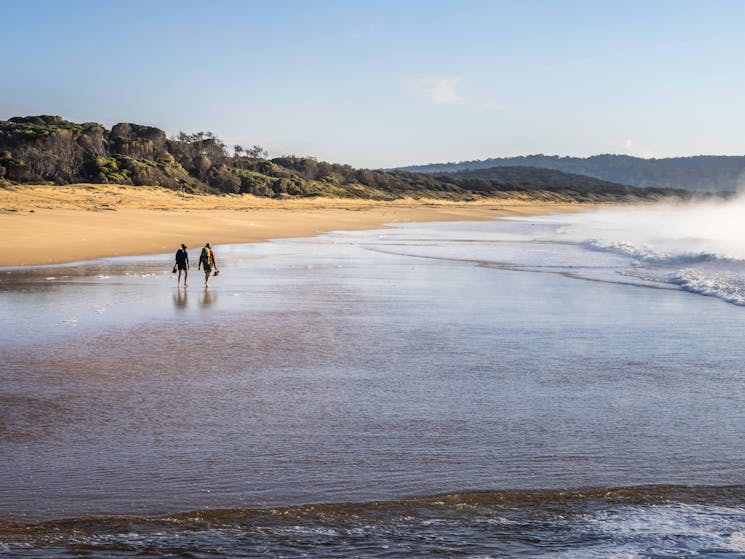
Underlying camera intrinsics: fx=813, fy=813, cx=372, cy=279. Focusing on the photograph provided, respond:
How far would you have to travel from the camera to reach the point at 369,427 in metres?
7.59

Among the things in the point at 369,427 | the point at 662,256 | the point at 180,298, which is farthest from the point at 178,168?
the point at 369,427

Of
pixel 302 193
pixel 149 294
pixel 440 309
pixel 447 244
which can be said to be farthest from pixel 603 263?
pixel 302 193

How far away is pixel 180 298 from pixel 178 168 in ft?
196

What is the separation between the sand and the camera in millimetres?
28625

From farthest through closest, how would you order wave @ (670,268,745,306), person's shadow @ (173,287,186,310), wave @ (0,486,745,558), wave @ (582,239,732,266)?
wave @ (582,239,732,266)
wave @ (670,268,745,306)
person's shadow @ (173,287,186,310)
wave @ (0,486,745,558)

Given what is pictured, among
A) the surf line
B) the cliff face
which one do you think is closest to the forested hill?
the cliff face

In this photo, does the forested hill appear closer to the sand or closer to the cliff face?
the cliff face

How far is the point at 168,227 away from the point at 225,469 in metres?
33.2

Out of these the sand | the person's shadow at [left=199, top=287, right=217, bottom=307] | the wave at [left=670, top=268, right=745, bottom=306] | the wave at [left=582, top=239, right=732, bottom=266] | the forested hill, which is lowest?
the person's shadow at [left=199, top=287, right=217, bottom=307]

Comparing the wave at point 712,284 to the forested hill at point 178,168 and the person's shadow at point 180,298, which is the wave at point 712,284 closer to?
the person's shadow at point 180,298

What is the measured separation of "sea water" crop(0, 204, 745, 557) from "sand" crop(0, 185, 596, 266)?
12821mm

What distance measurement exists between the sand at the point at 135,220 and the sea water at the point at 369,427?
12821 mm

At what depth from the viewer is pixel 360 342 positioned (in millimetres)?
11914

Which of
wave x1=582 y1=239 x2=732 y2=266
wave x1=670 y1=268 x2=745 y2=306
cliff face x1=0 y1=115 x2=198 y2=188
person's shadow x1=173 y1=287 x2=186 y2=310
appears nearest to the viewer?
person's shadow x1=173 y1=287 x2=186 y2=310
